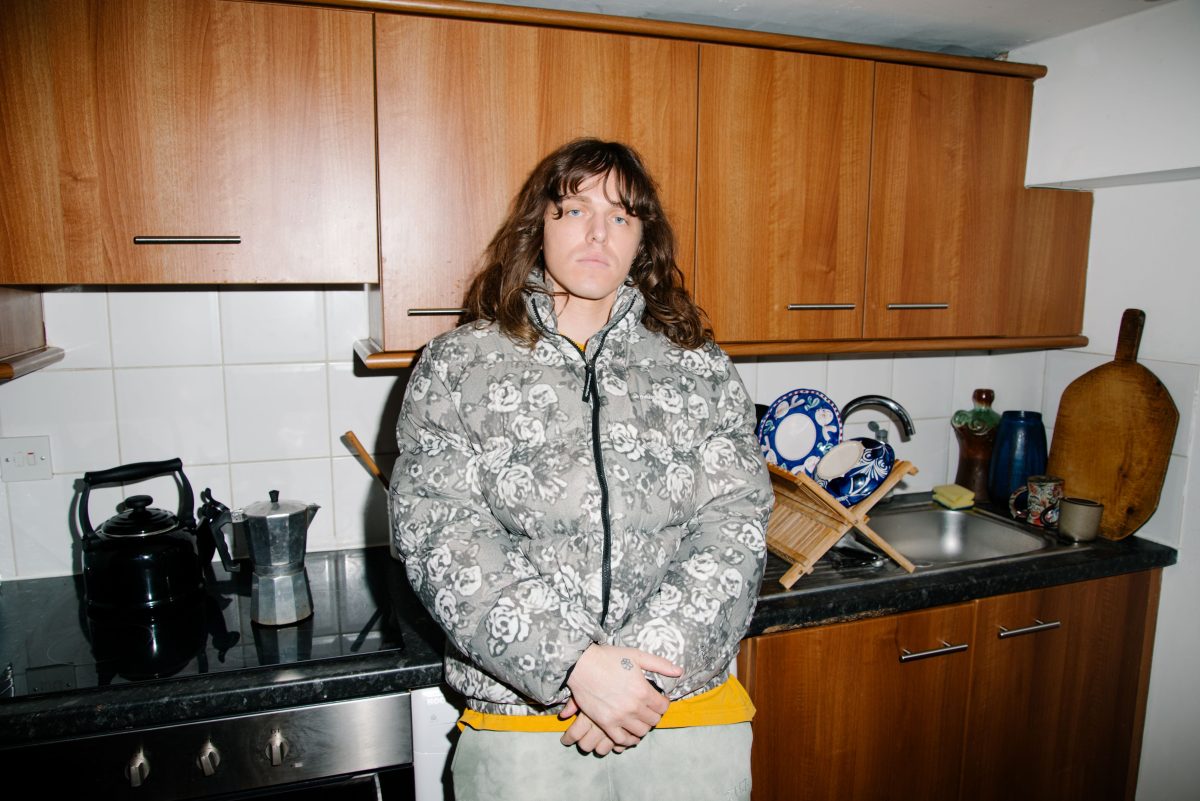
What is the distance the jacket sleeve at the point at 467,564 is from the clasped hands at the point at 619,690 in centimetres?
2

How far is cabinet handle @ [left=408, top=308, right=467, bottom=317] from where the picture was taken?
1.39 metres

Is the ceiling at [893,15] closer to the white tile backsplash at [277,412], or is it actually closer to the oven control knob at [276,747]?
the white tile backsplash at [277,412]

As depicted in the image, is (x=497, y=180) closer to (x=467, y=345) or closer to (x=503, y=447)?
(x=467, y=345)

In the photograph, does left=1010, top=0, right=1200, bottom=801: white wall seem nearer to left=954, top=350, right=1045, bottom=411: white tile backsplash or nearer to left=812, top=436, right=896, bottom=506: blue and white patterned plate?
left=954, top=350, right=1045, bottom=411: white tile backsplash

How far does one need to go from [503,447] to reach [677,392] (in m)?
0.29

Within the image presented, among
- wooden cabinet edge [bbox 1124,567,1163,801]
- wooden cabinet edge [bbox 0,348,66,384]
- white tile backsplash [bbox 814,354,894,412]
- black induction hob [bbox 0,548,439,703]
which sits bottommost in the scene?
wooden cabinet edge [bbox 1124,567,1163,801]

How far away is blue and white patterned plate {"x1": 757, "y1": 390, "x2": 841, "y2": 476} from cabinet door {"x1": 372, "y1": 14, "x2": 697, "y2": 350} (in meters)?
0.71

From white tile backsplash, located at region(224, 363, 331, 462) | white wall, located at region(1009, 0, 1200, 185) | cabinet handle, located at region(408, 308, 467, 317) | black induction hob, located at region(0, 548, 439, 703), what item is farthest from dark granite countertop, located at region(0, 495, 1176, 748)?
white wall, located at region(1009, 0, 1200, 185)

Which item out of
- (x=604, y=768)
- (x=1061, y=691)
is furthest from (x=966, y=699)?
(x=604, y=768)

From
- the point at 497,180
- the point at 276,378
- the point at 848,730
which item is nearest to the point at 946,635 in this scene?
the point at 848,730

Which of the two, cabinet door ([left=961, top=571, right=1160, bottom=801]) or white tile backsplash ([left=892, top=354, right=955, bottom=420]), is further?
white tile backsplash ([left=892, top=354, right=955, bottom=420])

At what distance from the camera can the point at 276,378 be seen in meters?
1.65

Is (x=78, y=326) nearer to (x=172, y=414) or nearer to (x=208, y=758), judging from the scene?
(x=172, y=414)

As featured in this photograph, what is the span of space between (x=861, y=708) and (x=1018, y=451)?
2.77ft
